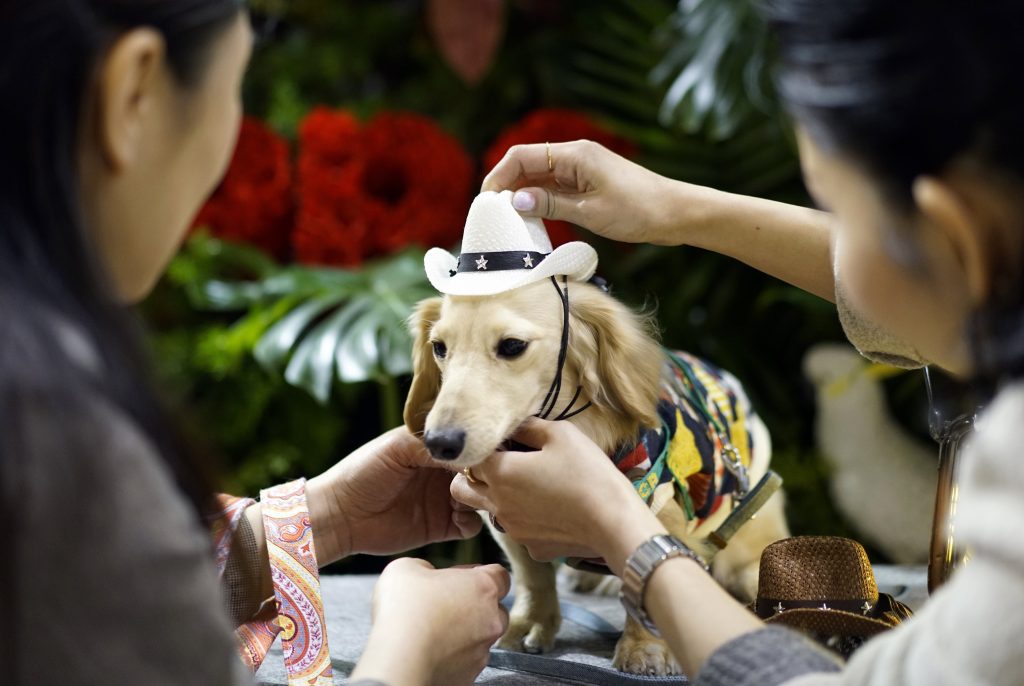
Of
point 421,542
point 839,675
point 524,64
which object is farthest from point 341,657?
point 524,64

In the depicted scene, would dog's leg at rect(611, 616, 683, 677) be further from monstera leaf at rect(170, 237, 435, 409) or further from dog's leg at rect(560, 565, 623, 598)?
monstera leaf at rect(170, 237, 435, 409)

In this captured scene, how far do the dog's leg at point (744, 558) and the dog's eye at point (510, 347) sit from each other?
462 millimetres

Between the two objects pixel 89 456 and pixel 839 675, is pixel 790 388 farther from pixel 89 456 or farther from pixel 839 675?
pixel 89 456

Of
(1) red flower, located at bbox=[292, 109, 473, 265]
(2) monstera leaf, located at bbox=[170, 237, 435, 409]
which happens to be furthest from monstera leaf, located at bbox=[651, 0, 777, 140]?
(2) monstera leaf, located at bbox=[170, 237, 435, 409]

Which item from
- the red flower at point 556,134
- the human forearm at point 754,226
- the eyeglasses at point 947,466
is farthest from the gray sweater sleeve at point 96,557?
the red flower at point 556,134

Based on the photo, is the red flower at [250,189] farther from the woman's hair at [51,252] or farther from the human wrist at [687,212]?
the woman's hair at [51,252]

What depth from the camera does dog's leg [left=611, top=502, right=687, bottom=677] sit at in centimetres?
101

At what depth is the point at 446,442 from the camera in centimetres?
89

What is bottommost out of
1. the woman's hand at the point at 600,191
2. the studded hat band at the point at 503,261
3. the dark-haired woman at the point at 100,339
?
the studded hat band at the point at 503,261

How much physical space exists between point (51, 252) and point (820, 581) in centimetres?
71

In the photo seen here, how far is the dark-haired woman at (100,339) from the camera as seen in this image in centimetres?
48

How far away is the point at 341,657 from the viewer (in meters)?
1.07

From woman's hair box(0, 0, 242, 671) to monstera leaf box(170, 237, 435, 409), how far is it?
1.14m

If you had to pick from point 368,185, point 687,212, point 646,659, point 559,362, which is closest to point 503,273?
point 559,362
